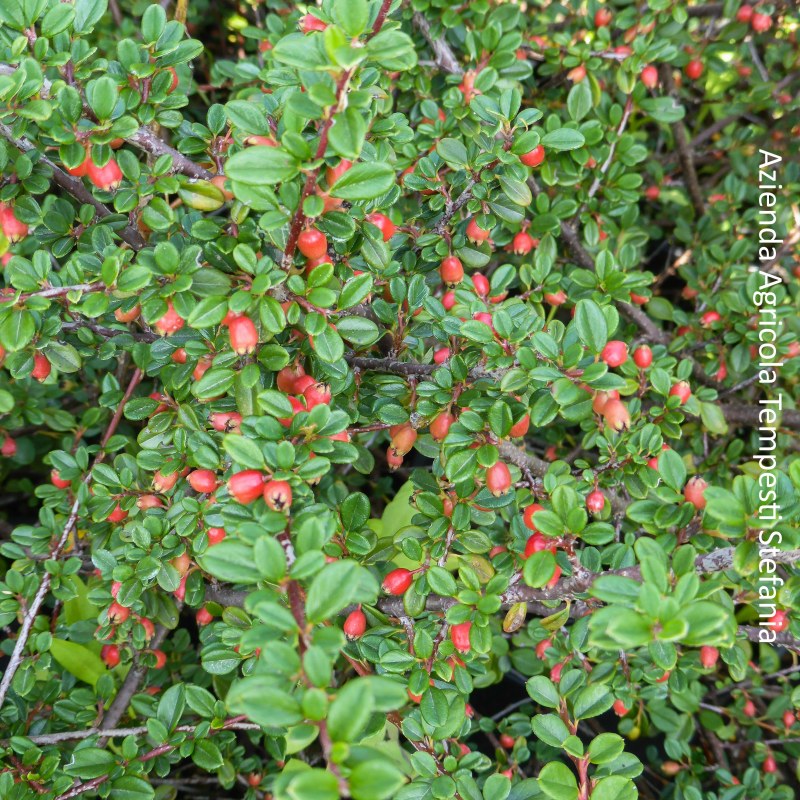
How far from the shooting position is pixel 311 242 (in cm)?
110

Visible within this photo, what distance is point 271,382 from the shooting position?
1.22 m

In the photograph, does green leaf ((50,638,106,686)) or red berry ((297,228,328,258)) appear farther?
green leaf ((50,638,106,686))

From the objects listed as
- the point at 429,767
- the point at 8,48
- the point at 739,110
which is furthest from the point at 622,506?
the point at 739,110

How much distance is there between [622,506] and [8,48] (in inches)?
62.1

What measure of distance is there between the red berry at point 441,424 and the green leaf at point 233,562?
0.52m

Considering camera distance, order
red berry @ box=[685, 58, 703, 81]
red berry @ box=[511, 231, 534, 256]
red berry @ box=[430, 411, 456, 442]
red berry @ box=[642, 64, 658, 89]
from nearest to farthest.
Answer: red berry @ box=[430, 411, 456, 442], red berry @ box=[511, 231, 534, 256], red berry @ box=[642, 64, 658, 89], red berry @ box=[685, 58, 703, 81]

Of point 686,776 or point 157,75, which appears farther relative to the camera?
point 686,776

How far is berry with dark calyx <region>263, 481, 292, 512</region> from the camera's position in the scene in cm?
98

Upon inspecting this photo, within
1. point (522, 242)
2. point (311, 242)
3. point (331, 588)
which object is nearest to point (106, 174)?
point (311, 242)

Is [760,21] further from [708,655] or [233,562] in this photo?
[233,562]

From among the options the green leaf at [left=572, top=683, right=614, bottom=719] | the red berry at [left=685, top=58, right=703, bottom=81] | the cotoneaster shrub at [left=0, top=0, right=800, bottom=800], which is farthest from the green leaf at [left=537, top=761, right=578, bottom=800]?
the red berry at [left=685, top=58, right=703, bottom=81]

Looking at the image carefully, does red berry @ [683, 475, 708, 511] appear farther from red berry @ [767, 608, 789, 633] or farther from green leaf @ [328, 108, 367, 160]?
green leaf @ [328, 108, 367, 160]

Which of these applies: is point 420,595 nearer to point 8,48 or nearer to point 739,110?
point 8,48

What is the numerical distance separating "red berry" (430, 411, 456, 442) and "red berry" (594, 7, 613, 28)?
1.53m
